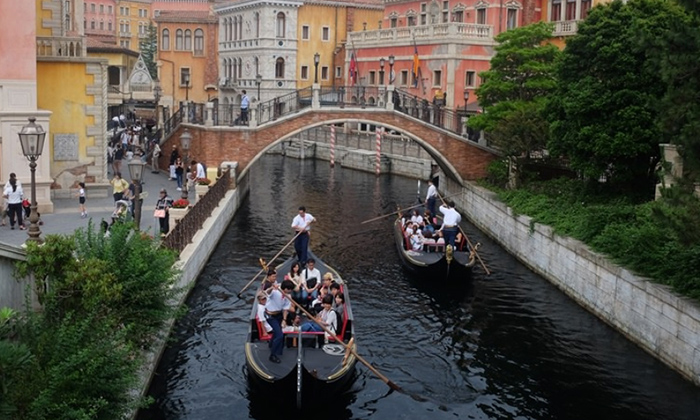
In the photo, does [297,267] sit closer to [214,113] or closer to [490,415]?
[490,415]

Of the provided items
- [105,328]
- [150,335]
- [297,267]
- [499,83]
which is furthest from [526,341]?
[499,83]

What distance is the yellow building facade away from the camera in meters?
59.6

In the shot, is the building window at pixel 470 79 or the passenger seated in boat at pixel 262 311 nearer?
the passenger seated in boat at pixel 262 311

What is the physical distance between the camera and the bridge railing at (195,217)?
18.3 meters

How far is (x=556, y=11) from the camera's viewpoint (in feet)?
144

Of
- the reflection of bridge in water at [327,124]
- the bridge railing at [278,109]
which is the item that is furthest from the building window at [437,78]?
the bridge railing at [278,109]

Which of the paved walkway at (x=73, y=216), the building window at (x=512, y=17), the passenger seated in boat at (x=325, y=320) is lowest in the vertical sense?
the passenger seated in boat at (x=325, y=320)

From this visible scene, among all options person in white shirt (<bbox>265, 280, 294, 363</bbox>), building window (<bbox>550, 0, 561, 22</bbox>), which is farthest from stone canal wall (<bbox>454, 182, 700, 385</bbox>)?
building window (<bbox>550, 0, 561, 22</bbox>)

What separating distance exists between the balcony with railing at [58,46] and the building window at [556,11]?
26.2 meters

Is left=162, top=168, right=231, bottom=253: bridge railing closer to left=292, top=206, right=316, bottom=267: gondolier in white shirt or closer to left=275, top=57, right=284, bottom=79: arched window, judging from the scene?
left=292, top=206, right=316, bottom=267: gondolier in white shirt

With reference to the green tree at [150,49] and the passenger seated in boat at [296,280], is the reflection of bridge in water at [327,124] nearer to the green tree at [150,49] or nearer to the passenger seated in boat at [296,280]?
the passenger seated in boat at [296,280]

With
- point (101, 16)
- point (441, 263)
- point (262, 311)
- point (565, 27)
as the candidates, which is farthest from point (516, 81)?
point (101, 16)

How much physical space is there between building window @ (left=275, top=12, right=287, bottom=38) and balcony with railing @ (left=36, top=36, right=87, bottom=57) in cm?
3402

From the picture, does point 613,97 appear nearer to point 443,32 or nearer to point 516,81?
point 516,81
